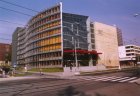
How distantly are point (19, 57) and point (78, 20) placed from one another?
164ft

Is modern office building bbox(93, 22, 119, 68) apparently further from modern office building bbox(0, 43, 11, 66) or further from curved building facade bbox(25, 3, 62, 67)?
modern office building bbox(0, 43, 11, 66)

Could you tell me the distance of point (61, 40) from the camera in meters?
62.3

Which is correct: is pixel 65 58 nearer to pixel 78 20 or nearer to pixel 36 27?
pixel 78 20

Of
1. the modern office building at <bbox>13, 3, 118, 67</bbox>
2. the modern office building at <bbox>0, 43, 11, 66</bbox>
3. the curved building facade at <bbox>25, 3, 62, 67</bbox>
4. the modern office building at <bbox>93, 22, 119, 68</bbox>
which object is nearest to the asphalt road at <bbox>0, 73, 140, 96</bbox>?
the modern office building at <bbox>13, 3, 118, 67</bbox>

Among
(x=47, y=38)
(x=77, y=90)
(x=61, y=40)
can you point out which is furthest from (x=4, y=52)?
(x=77, y=90)

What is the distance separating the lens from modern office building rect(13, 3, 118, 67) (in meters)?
63.0

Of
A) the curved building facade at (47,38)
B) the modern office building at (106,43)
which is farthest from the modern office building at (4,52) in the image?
the modern office building at (106,43)

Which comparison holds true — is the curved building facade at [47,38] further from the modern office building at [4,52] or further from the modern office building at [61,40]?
the modern office building at [4,52]

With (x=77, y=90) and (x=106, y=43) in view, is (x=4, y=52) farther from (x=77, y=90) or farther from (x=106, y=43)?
(x=77, y=90)

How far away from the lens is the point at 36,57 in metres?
76.1

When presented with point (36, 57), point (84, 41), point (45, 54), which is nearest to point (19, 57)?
point (36, 57)

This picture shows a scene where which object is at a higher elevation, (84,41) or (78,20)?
(78,20)

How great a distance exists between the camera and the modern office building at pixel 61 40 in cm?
6300

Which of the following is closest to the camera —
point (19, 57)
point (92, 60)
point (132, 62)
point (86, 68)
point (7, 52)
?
point (86, 68)
